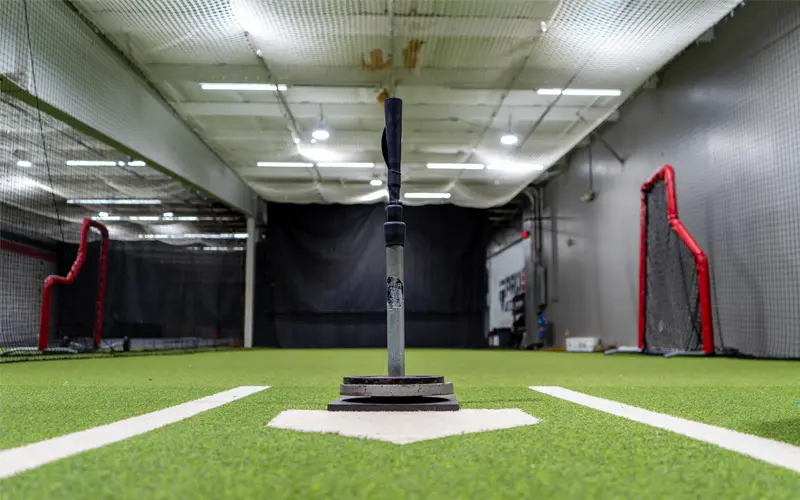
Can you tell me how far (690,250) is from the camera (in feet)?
22.6

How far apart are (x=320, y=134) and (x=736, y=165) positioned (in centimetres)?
Result: 597

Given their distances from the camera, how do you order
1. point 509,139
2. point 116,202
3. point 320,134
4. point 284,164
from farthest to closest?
point 284,164, point 116,202, point 509,139, point 320,134

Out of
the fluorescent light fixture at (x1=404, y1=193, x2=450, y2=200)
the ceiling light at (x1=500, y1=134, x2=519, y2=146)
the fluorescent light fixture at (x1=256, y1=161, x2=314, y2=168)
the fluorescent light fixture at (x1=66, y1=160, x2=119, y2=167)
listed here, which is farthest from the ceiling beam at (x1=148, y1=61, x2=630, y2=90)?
the fluorescent light fixture at (x1=404, y1=193, x2=450, y2=200)

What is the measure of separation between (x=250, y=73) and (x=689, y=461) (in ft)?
24.6

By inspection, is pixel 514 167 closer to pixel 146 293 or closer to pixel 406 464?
pixel 146 293

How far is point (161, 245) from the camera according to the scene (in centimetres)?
1129

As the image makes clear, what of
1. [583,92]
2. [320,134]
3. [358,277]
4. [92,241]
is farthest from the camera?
[358,277]

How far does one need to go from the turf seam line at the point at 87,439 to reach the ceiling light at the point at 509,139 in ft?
28.3

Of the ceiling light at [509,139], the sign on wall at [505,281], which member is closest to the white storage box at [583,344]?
the ceiling light at [509,139]

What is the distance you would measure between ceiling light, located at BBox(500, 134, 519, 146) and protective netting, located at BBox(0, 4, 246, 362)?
5464mm

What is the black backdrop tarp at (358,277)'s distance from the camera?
591 inches

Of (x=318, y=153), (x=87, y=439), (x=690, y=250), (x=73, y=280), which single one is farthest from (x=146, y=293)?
(x=87, y=439)

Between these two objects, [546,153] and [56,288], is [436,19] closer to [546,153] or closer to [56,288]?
[546,153]

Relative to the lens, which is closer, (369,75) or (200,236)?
(369,75)
